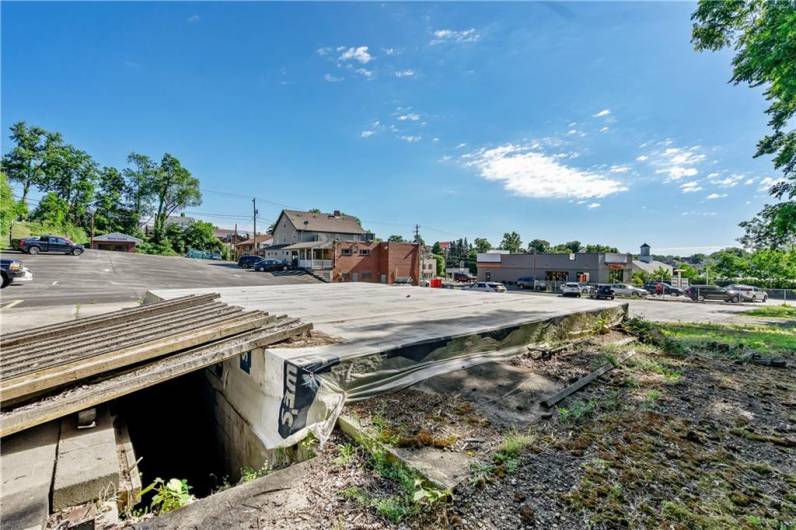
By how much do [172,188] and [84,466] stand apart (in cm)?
5348

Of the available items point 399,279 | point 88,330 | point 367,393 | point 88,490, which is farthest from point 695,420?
point 399,279

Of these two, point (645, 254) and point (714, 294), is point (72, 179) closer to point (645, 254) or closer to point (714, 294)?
point (714, 294)

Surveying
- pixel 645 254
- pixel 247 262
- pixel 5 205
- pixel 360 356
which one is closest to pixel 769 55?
pixel 360 356

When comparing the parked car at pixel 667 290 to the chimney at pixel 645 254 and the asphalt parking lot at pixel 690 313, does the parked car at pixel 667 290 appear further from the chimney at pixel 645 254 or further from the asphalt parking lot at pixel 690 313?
the chimney at pixel 645 254

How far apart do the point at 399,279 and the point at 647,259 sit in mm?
41358

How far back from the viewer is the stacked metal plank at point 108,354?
8.44 ft

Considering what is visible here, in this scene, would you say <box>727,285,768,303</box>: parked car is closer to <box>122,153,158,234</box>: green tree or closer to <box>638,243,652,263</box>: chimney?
<box>638,243,652,263</box>: chimney

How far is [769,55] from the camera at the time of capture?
6.47 meters

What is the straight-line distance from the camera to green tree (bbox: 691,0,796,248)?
254 inches

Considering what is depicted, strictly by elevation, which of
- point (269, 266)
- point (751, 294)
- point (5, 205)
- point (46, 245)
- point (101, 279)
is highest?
point (5, 205)

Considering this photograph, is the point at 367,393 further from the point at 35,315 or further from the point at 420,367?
the point at 35,315

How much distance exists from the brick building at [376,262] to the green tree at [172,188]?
2999 centimetres

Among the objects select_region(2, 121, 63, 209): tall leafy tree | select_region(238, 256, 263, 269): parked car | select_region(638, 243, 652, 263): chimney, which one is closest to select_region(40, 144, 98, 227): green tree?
select_region(2, 121, 63, 209): tall leafy tree

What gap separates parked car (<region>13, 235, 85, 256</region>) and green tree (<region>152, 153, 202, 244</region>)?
22.5 meters
